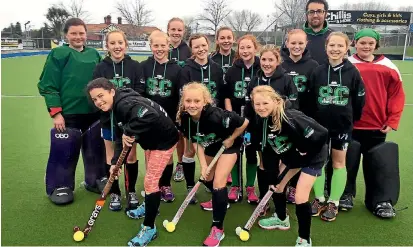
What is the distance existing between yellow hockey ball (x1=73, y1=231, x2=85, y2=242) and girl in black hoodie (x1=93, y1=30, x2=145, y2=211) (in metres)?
0.56

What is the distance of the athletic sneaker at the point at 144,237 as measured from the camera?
2.83 metres

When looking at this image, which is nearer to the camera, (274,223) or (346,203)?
(274,223)

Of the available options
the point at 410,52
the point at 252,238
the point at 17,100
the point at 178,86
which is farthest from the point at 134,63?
the point at 410,52

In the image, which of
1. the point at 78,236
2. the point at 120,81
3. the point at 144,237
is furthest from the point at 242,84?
the point at 78,236

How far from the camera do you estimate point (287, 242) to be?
9.74ft

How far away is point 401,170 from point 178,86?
10.0 feet

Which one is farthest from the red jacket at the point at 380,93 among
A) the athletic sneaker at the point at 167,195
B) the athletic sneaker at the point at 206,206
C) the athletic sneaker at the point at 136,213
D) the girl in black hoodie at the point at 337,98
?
the athletic sneaker at the point at 136,213

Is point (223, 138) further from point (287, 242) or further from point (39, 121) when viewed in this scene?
point (39, 121)

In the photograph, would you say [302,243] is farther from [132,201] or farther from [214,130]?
[132,201]

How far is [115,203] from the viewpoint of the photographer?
3.49 metres

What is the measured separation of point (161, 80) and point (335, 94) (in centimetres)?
163

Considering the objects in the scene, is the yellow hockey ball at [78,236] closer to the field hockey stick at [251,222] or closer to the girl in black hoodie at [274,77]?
the field hockey stick at [251,222]

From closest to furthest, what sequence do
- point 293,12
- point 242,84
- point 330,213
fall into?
point 330,213
point 242,84
point 293,12

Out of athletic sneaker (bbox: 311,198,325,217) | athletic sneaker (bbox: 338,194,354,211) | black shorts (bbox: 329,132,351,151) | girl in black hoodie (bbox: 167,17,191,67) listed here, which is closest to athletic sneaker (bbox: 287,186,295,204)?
athletic sneaker (bbox: 311,198,325,217)
